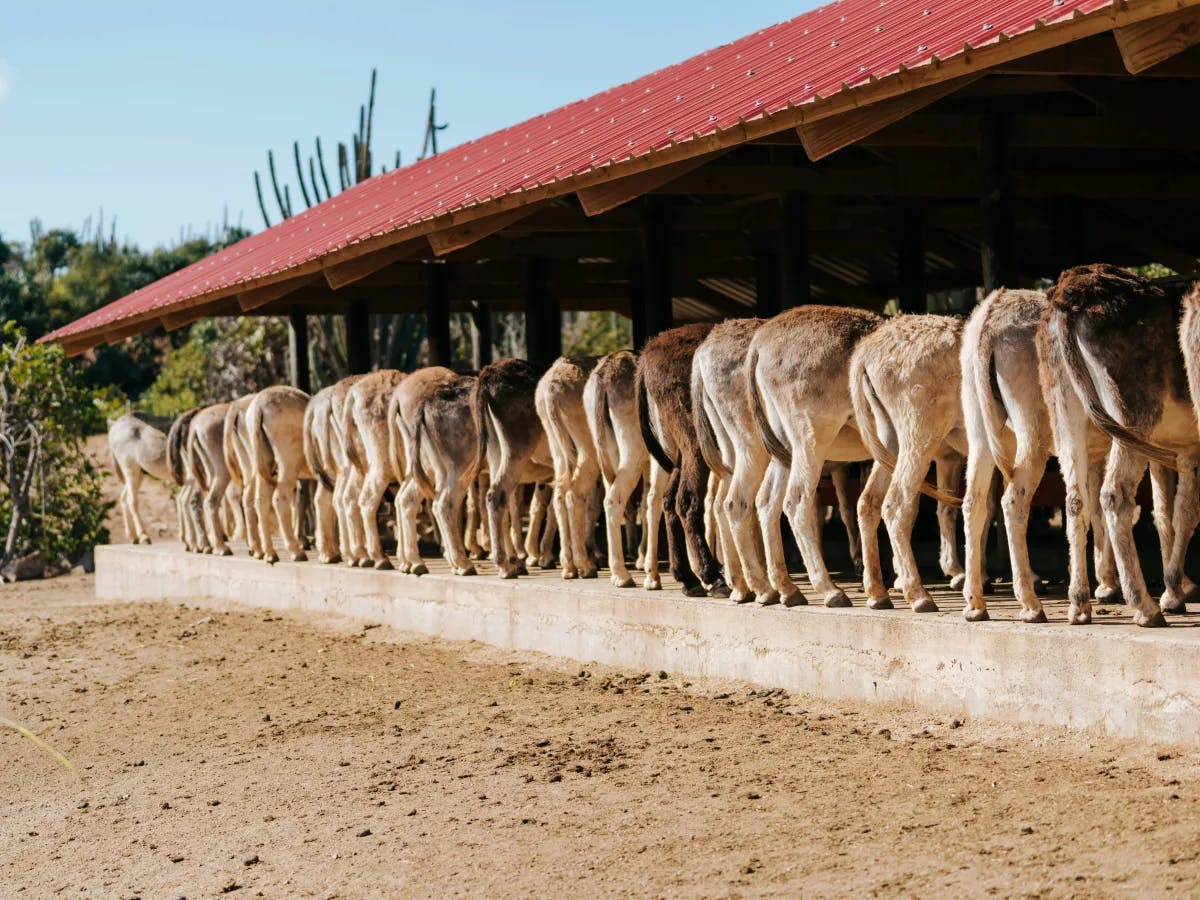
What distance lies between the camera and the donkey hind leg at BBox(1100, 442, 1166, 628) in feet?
25.4

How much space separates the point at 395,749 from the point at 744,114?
422 cm

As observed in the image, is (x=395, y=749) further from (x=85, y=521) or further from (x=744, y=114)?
(x=85, y=521)

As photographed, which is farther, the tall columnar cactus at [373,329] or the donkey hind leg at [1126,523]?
the tall columnar cactus at [373,329]

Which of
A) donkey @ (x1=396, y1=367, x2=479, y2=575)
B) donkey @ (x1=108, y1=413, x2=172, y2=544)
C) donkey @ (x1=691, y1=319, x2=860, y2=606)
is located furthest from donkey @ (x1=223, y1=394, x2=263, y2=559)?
donkey @ (x1=691, y1=319, x2=860, y2=606)

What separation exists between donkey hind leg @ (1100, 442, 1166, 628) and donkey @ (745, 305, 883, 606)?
1964 mm

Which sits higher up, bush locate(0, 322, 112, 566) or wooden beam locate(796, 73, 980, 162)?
wooden beam locate(796, 73, 980, 162)

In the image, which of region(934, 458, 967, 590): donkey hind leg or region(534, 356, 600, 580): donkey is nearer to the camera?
region(934, 458, 967, 590): donkey hind leg

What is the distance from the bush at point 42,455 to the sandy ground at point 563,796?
12533 millimetres

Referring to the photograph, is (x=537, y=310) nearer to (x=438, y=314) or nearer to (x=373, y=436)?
(x=438, y=314)

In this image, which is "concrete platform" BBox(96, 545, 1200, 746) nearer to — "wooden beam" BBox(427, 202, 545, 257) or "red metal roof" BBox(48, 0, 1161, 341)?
"wooden beam" BBox(427, 202, 545, 257)

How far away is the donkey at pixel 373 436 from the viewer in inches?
575

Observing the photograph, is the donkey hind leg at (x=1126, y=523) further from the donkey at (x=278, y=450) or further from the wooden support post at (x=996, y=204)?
the donkey at (x=278, y=450)

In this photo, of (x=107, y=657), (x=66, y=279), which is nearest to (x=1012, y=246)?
(x=107, y=657)

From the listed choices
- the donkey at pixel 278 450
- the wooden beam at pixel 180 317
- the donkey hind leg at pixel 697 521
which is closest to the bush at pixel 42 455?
the wooden beam at pixel 180 317
